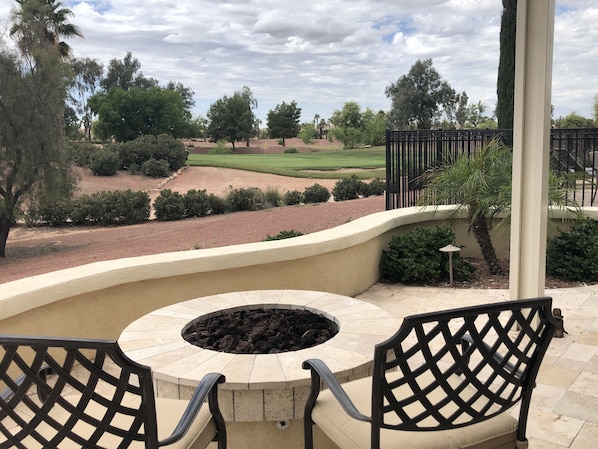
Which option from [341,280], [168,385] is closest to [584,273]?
[341,280]

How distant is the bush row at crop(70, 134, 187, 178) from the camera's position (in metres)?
28.4

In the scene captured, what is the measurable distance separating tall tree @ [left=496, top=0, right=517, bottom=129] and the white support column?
8.25 meters

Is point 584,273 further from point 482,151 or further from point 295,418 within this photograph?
point 295,418

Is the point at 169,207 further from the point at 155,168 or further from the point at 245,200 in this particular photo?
the point at 155,168

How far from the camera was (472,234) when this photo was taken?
20.6ft

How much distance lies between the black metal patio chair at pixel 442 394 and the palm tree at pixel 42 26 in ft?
54.4

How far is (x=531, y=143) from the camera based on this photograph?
11.9 ft

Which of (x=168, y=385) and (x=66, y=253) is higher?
(x=168, y=385)

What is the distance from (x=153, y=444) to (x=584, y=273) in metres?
5.29

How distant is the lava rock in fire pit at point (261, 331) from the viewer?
2.50 meters

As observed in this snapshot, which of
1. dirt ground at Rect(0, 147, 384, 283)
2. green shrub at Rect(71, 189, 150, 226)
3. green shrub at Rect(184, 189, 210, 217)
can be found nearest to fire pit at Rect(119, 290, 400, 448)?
dirt ground at Rect(0, 147, 384, 283)

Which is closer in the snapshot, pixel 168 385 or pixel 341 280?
pixel 168 385

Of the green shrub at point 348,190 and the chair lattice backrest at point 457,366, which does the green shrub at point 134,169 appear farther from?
the chair lattice backrest at point 457,366

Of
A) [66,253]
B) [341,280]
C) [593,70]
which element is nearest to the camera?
[341,280]
